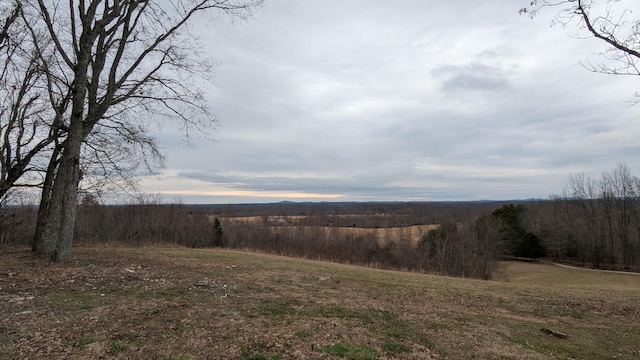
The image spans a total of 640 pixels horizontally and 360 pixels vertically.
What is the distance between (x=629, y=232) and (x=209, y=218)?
183ft

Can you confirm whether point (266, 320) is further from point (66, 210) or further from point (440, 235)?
point (440, 235)

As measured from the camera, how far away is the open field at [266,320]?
14.8 feet

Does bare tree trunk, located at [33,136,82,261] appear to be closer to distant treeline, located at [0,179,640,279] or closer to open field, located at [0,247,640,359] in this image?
open field, located at [0,247,640,359]

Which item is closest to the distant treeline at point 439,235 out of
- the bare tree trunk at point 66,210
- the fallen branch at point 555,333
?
the bare tree trunk at point 66,210

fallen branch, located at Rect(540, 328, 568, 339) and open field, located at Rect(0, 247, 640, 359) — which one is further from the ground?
open field, located at Rect(0, 247, 640, 359)

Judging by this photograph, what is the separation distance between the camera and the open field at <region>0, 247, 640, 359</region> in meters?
4.50

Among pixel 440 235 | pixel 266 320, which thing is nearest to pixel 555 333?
pixel 266 320

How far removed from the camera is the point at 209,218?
56.8m

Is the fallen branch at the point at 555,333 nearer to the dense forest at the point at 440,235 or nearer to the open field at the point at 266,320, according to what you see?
the open field at the point at 266,320

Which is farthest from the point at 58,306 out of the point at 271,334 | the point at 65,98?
the point at 65,98

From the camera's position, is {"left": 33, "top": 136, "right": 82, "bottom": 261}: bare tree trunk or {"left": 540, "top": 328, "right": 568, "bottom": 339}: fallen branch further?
{"left": 33, "top": 136, "right": 82, "bottom": 261}: bare tree trunk

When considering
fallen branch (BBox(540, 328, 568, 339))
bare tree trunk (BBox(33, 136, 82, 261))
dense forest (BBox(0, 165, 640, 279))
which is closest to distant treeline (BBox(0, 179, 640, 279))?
dense forest (BBox(0, 165, 640, 279))

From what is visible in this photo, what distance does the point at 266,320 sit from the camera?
5.61 metres

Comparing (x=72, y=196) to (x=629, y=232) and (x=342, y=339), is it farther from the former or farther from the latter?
(x=629, y=232)
